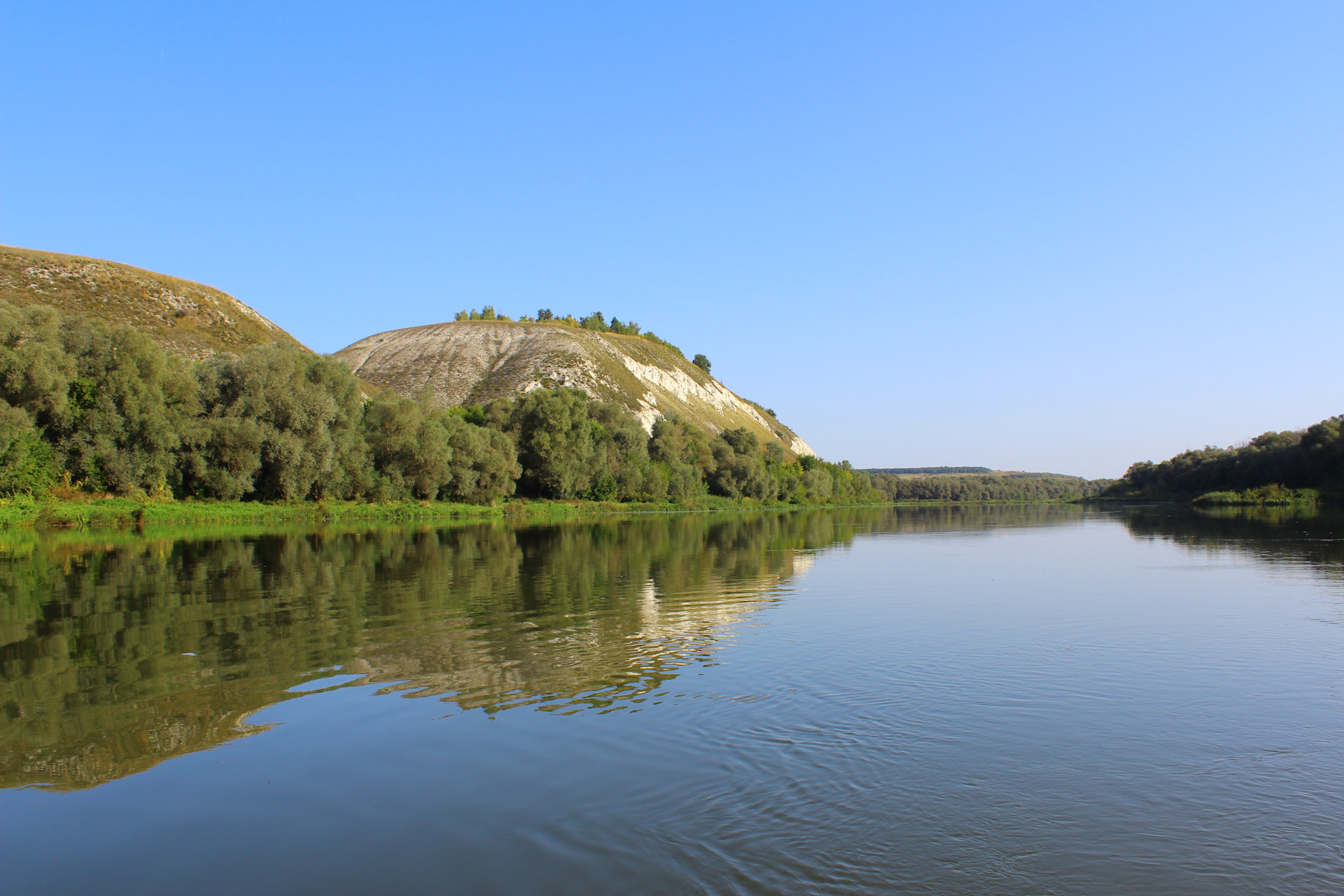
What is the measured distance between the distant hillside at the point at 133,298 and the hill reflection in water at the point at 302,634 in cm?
5738

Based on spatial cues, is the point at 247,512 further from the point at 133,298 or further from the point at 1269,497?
the point at 1269,497

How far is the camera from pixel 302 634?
1405cm

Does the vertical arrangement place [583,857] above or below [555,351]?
below

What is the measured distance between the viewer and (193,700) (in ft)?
31.8

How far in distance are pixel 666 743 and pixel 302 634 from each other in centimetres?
868

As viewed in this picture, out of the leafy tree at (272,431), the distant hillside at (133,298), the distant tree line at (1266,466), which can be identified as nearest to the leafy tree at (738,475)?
the distant hillside at (133,298)

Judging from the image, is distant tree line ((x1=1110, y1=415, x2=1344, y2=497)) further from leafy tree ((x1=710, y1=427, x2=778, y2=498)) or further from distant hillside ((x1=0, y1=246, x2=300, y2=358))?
distant hillside ((x1=0, y1=246, x2=300, y2=358))

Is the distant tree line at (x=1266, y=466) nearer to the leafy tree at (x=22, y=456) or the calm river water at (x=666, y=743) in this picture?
the calm river water at (x=666, y=743)

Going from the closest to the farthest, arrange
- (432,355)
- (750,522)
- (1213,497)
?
(750,522), (1213,497), (432,355)

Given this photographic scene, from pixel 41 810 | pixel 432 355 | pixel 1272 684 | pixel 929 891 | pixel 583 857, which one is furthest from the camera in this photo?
pixel 432 355

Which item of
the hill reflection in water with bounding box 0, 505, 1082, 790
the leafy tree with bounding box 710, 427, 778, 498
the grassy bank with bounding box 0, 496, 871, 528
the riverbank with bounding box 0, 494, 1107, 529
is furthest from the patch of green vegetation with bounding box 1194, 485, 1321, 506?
the hill reflection in water with bounding box 0, 505, 1082, 790

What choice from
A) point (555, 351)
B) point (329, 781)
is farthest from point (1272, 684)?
point (555, 351)

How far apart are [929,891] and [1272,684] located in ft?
26.7

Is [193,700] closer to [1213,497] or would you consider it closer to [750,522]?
[750,522]
